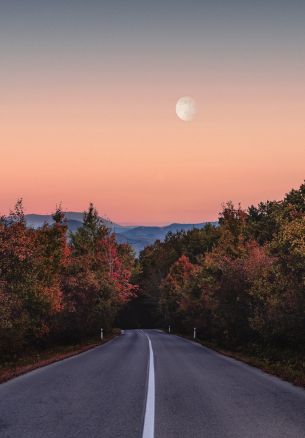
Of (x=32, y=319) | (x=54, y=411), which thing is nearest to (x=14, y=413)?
(x=54, y=411)

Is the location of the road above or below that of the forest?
below

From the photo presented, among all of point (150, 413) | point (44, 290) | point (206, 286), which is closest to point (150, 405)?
point (150, 413)

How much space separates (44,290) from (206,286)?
16543mm

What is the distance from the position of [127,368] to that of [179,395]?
743cm

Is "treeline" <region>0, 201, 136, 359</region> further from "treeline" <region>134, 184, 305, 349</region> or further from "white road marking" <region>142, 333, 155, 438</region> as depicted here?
"treeline" <region>134, 184, 305, 349</region>

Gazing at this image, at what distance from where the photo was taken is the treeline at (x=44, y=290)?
69.2ft

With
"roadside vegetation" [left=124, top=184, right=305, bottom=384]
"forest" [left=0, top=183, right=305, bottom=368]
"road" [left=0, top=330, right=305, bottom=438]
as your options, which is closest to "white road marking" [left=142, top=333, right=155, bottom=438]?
"road" [left=0, top=330, right=305, bottom=438]

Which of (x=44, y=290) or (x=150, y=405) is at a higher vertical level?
(x=44, y=290)

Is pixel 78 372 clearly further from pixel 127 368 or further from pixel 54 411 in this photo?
pixel 54 411

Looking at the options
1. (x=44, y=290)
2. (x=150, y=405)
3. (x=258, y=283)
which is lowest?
(x=150, y=405)

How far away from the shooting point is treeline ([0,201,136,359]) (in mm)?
21094

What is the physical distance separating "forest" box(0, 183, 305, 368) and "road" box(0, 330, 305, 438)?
5714 mm

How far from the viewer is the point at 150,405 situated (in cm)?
1027

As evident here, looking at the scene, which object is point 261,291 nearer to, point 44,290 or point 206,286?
point 44,290
